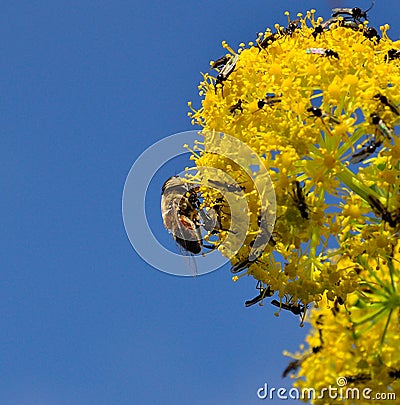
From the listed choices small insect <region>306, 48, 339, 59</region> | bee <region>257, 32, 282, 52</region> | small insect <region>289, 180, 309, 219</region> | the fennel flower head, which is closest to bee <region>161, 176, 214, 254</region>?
the fennel flower head

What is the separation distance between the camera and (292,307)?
6.12 m

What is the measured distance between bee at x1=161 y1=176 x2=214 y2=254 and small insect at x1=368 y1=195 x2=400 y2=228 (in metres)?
1.38

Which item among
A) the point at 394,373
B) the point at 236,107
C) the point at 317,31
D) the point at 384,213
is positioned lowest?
the point at 394,373

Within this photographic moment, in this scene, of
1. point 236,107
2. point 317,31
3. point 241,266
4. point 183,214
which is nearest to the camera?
point 236,107

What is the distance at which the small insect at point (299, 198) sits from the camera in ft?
17.1

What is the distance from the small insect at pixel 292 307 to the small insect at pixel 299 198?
→ 1.06 m

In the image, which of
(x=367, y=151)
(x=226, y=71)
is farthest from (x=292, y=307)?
(x=226, y=71)

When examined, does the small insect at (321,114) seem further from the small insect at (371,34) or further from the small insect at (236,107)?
the small insect at (371,34)

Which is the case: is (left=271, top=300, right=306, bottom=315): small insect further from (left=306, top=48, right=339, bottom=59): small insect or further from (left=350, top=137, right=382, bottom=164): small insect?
(left=306, top=48, right=339, bottom=59): small insect

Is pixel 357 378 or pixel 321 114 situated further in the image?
pixel 357 378

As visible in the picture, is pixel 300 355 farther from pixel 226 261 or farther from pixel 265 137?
pixel 265 137

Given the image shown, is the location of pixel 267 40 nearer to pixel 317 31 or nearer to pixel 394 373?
pixel 317 31

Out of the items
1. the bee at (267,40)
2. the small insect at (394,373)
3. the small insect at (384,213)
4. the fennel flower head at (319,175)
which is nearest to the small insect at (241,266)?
the fennel flower head at (319,175)

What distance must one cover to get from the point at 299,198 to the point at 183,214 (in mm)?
1218
